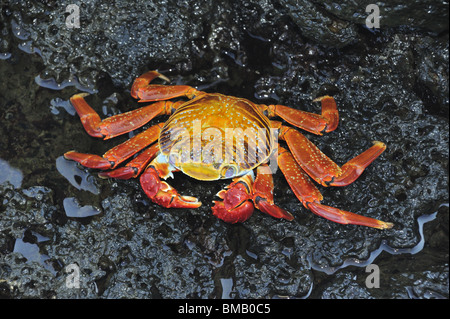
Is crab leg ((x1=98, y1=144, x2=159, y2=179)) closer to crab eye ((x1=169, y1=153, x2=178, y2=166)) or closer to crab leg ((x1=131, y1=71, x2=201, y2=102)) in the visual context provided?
crab eye ((x1=169, y1=153, x2=178, y2=166))

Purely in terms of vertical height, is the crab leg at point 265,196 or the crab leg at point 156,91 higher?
the crab leg at point 156,91

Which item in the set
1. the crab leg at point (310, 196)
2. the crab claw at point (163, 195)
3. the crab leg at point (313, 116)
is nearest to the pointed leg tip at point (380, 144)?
the crab leg at point (313, 116)

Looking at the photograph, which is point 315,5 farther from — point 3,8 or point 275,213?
point 3,8

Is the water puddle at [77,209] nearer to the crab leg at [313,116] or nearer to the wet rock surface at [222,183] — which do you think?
the wet rock surface at [222,183]

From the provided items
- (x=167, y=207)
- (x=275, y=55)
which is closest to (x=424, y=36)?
(x=275, y=55)

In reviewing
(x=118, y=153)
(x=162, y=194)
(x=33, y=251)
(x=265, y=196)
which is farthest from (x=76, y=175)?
(x=265, y=196)

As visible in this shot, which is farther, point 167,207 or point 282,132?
point 282,132
